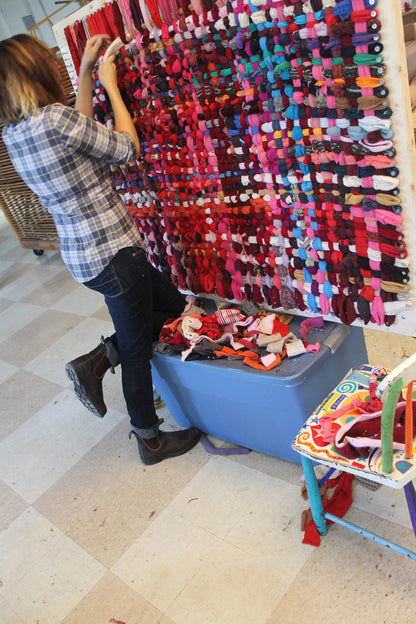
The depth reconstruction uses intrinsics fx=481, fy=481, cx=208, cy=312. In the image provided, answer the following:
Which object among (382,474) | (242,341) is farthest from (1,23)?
(382,474)

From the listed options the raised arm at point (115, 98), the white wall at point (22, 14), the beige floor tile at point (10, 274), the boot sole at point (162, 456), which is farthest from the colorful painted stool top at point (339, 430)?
the white wall at point (22, 14)

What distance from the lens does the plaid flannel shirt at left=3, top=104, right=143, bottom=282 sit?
49.3 inches

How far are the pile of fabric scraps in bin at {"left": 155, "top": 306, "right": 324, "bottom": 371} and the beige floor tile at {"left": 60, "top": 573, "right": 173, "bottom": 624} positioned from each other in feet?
2.24

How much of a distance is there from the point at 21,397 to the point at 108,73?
1.62 m

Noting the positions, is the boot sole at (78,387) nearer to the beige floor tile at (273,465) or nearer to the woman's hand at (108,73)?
the beige floor tile at (273,465)

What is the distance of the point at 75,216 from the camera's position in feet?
4.63

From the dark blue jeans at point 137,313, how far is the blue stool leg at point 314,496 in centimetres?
65

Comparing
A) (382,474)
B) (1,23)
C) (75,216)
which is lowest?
(382,474)

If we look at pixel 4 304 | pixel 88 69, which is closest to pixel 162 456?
pixel 88 69

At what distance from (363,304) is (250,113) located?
596mm

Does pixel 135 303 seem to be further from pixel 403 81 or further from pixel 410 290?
pixel 403 81

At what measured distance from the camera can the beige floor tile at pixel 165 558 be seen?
4.31 ft

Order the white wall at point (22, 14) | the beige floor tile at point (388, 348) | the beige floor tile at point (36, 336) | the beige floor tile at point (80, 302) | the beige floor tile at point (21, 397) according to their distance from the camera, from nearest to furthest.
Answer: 1. the beige floor tile at point (388, 348)
2. the beige floor tile at point (21, 397)
3. the beige floor tile at point (36, 336)
4. the beige floor tile at point (80, 302)
5. the white wall at point (22, 14)

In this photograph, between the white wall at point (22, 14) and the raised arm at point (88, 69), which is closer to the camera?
the raised arm at point (88, 69)
